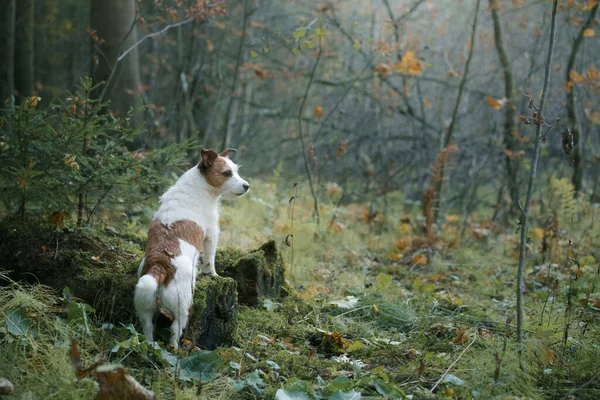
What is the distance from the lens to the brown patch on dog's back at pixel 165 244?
3.62 meters

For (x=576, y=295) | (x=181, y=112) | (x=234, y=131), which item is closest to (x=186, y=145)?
(x=576, y=295)

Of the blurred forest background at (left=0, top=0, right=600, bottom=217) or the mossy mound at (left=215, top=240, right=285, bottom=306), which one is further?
the blurred forest background at (left=0, top=0, right=600, bottom=217)

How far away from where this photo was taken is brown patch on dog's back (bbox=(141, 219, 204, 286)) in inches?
142

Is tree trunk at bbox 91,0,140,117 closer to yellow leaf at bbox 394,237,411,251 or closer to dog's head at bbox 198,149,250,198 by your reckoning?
dog's head at bbox 198,149,250,198

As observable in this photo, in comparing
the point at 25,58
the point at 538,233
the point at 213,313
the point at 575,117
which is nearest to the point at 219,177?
the point at 213,313

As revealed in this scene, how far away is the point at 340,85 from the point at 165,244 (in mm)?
7984

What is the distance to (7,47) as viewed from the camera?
29.8 ft

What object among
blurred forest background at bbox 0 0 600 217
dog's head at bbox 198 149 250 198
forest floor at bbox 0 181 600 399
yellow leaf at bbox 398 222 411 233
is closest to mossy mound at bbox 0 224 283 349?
forest floor at bbox 0 181 600 399

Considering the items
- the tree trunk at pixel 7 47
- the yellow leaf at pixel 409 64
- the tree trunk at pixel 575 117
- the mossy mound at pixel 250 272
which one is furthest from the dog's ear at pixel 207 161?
the tree trunk at pixel 575 117

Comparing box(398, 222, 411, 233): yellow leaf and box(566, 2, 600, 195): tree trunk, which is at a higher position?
box(566, 2, 600, 195): tree trunk

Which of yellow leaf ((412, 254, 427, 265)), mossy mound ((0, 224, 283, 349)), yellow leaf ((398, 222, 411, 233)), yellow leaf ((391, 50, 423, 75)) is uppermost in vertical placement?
yellow leaf ((391, 50, 423, 75))

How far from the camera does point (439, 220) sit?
33.9 feet

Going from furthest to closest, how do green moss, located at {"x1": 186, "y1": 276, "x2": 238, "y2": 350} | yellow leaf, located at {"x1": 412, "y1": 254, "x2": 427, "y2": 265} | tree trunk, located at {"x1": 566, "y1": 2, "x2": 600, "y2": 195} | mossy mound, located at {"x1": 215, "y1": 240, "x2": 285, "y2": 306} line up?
tree trunk, located at {"x1": 566, "y1": 2, "x2": 600, "y2": 195}
yellow leaf, located at {"x1": 412, "y1": 254, "x2": 427, "y2": 265}
mossy mound, located at {"x1": 215, "y1": 240, "x2": 285, "y2": 306}
green moss, located at {"x1": 186, "y1": 276, "x2": 238, "y2": 350}

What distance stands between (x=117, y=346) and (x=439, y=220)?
314 inches
